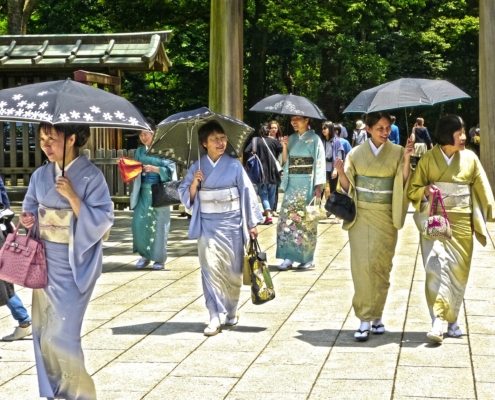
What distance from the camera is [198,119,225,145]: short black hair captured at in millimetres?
7473

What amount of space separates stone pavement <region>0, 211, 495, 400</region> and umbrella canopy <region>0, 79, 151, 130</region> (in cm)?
166

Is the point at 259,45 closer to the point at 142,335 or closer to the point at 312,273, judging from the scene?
the point at 312,273

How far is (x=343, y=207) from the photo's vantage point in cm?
719

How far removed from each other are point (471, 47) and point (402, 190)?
27.5 meters

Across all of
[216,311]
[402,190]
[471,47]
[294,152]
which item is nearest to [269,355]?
[216,311]

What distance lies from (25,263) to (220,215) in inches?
110

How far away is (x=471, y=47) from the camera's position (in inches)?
1308

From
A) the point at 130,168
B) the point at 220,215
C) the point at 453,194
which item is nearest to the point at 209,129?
the point at 220,215

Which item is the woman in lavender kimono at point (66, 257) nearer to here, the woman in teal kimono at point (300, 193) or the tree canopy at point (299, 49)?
the woman in teal kimono at point (300, 193)

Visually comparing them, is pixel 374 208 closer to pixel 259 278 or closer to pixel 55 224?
pixel 259 278

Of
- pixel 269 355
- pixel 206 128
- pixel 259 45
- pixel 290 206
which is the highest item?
pixel 259 45

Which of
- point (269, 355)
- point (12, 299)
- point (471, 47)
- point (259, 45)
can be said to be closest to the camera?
point (269, 355)

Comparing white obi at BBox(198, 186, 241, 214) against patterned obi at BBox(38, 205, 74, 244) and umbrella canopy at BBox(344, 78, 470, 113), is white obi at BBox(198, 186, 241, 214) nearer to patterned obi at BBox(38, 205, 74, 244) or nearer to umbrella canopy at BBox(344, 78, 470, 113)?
umbrella canopy at BBox(344, 78, 470, 113)

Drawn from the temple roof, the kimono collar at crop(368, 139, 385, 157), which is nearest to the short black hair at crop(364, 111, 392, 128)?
the kimono collar at crop(368, 139, 385, 157)
